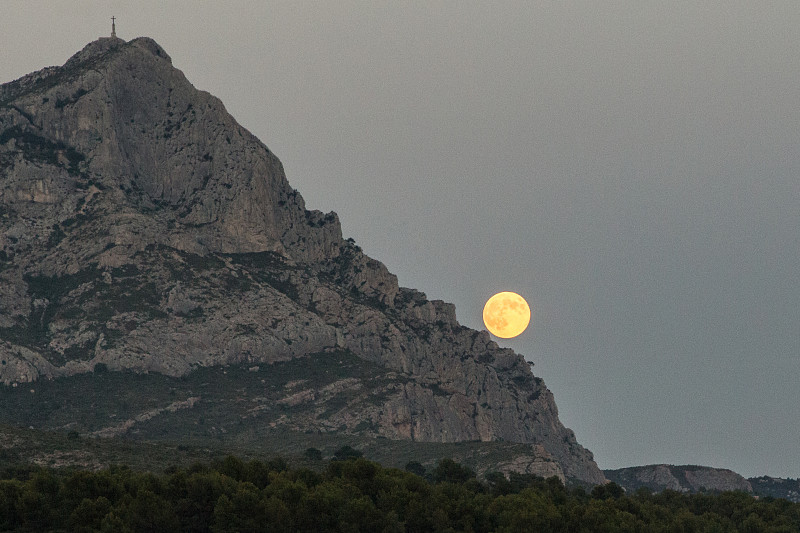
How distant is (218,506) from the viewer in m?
160

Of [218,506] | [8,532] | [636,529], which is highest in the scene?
[636,529]

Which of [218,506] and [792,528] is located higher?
[792,528]

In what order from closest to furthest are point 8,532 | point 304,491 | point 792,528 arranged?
point 8,532, point 304,491, point 792,528

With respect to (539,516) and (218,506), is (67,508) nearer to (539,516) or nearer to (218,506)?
(218,506)

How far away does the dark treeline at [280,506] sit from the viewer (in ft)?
518

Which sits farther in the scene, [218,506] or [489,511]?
[489,511]

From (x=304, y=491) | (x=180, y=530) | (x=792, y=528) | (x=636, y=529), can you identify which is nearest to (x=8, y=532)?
(x=180, y=530)

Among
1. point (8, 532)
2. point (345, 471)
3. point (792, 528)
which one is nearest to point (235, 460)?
point (345, 471)

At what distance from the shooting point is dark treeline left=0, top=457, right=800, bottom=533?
518 feet

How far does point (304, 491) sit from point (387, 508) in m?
12.3

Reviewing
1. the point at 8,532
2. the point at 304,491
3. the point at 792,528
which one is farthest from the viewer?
the point at 792,528

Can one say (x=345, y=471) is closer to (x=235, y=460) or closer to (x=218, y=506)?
(x=235, y=460)

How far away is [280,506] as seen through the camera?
527 feet

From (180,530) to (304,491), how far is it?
1929 centimetres
